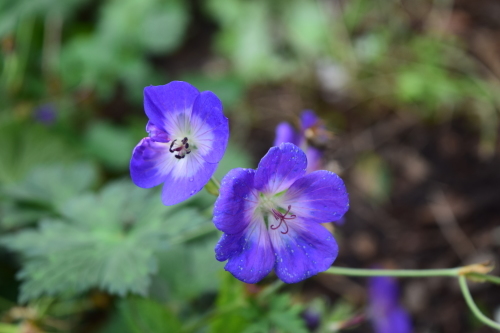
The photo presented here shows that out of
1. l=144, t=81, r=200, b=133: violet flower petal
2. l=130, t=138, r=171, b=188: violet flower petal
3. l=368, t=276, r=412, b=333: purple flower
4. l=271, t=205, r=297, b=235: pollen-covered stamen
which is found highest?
l=144, t=81, r=200, b=133: violet flower petal

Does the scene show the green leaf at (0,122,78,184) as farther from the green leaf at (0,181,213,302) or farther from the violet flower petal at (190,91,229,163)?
the violet flower petal at (190,91,229,163)

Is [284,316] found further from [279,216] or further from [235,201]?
[235,201]

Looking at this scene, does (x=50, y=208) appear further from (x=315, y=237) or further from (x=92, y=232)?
(x=315, y=237)

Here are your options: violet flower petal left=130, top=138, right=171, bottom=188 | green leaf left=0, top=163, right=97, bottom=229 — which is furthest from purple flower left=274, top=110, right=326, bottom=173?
green leaf left=0, top=163, right=97, bottom=229

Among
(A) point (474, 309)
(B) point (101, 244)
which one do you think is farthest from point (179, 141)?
(A) point (474, 309)

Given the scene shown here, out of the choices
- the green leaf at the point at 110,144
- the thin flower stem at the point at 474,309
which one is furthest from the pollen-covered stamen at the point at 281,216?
the green leaf at the point at 110,144

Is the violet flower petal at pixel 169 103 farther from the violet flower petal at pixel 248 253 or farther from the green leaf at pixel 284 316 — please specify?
the green leaf at pixel 284 316
